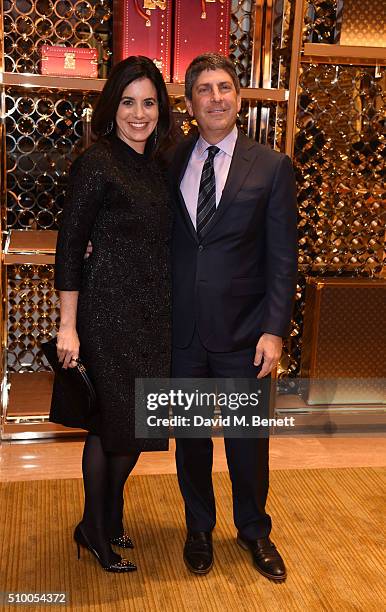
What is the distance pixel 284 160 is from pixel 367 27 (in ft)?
4.99

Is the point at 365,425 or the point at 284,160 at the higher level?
the point at 284,160

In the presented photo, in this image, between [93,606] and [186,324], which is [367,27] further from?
[93,606]

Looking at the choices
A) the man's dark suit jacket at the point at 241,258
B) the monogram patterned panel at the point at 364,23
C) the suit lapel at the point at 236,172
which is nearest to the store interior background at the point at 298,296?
the monogram patterned panel at the point at 364,23

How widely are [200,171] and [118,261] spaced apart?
1.31ft

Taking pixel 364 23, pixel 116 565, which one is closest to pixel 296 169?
pixel 364 23

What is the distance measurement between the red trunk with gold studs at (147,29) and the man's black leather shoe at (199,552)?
72.2 inches

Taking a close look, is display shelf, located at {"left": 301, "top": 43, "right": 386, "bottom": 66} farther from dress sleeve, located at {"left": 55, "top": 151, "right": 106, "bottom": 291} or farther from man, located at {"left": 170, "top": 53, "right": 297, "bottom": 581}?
dress sleeve, located at {"left": 55, "top": 151, "right": 106, "bottom": 291}

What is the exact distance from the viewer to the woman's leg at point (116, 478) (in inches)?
97.7

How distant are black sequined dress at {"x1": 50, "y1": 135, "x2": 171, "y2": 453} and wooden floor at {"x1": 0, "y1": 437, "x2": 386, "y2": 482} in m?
0.88

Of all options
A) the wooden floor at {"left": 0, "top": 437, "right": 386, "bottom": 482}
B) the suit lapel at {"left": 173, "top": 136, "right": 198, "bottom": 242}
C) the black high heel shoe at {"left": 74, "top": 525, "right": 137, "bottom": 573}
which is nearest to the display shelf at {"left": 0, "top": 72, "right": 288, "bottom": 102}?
the suit lapel at {"left": 173, "top": 136, "right": 198, "bottom": 242}

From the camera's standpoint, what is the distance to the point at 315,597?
2.40 meters

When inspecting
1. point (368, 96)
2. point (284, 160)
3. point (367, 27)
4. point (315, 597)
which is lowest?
point (315, 597)

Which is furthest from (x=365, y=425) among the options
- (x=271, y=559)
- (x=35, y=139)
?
(x=35, y=139)

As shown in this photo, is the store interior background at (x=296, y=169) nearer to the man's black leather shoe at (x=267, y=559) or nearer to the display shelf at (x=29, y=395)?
the display shelf at (x=29, y=395)
